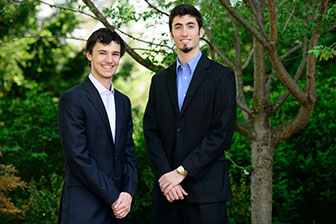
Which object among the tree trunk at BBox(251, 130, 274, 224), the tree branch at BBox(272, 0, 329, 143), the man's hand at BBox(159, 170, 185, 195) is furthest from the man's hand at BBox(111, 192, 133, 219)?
the tree branch at BBox(272, 0, 329, 143)

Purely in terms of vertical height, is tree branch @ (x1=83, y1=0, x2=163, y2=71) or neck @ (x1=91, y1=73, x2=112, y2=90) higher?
tree branch @ (x1=83, y1=0, x2=163, y2=71)

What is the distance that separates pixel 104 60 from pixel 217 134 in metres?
0.95

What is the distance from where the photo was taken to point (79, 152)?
261 cm

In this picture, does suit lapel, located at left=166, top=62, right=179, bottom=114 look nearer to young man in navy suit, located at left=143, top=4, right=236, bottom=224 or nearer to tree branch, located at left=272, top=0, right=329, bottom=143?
young man in navy suit, located at left=143, top=4, right=236, bottom=224

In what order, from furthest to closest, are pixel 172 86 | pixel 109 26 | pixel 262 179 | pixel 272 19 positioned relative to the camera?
1. pixel 262 179
2. pixel 109 26
3. pixel 272 19
4. pixel 172 86

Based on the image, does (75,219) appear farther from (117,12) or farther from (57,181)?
(57,181)

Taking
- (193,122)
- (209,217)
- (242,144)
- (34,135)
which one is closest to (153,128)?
(193,122)

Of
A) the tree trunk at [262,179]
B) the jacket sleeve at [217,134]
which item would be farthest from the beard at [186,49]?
the tree trunk at [262,179]

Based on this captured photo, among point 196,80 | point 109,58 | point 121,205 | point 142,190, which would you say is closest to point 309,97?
point 196,80

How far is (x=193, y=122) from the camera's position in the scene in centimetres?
292

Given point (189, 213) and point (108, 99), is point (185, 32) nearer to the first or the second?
point (108, 99)

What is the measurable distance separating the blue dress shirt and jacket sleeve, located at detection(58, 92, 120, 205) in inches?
30.1

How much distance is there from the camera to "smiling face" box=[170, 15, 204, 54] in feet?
9.71

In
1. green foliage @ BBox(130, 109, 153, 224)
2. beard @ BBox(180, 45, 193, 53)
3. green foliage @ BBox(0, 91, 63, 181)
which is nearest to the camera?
beard @ BBox(180, 45, 193, 53)
